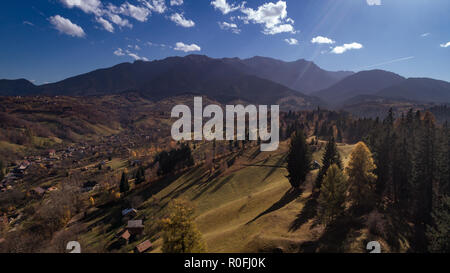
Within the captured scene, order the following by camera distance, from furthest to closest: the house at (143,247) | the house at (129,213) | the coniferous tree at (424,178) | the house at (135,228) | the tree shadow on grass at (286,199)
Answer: the house at (129,213) → the house at (135,228) → the house at (143,247) → the tree shadow on grass at (286,199) → the coniferous tree at (424,178)

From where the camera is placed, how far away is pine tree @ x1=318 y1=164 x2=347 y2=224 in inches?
1286

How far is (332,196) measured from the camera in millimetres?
32906

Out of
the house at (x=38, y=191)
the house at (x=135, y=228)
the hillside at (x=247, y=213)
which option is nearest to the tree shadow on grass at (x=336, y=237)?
the hillside at (x=247, y=213)

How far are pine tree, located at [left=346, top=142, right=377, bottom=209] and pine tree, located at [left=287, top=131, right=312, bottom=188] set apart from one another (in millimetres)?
15521

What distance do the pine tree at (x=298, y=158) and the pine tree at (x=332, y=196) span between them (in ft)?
59.3

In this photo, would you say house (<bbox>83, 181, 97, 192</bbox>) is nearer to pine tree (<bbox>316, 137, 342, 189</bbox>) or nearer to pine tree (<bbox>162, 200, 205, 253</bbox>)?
pine tree (<bbox>162, 200, 205, 253</bbox>)

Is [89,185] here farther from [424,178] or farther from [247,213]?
[424,178]

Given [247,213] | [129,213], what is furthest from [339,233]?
[129,213]

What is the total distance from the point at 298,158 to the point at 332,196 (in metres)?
20.6

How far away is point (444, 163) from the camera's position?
1433 inches

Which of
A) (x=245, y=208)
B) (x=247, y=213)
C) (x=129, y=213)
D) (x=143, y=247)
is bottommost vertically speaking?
(x=129, y=213)

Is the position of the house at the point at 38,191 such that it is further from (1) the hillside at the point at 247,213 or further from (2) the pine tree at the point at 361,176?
(2) the pine tree at the point at 361,176

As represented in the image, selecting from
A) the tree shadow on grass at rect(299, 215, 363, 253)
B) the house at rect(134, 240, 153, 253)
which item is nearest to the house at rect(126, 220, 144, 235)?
the house at rect(134, 240, 153, 253)

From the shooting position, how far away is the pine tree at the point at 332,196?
3266 cm
